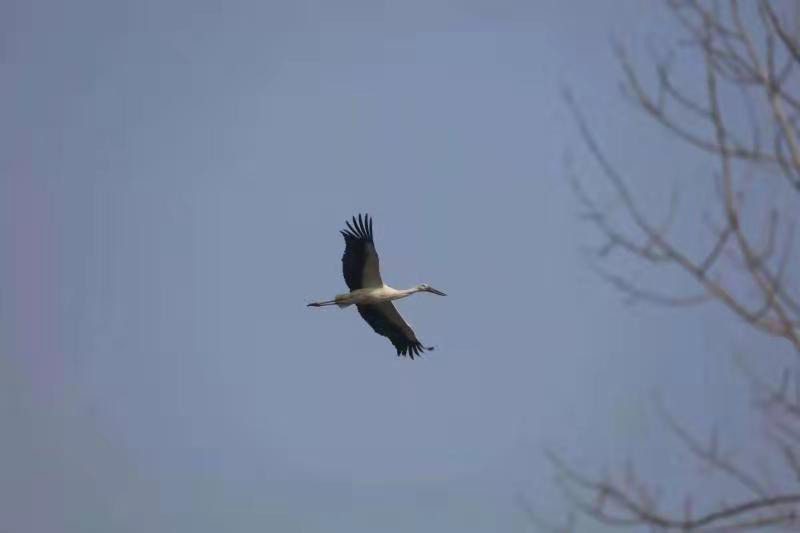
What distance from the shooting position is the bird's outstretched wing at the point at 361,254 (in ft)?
69.3

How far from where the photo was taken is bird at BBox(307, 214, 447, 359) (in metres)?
21.1

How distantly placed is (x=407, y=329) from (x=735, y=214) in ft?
57.7

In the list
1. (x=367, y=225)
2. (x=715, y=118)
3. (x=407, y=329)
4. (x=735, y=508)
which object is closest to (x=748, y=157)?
(x=715, y=118)

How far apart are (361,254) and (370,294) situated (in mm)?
945

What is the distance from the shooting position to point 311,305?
2206 cm

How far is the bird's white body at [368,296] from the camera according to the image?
70.6ft

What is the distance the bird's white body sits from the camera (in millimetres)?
21531

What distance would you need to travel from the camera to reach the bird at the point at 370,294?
21.1 metres

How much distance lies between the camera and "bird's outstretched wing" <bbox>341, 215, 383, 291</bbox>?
21.1 meters

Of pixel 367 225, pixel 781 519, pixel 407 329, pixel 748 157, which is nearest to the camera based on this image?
pixel 781 519

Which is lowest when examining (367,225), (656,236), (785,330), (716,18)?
(785,330)

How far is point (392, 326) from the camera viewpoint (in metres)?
22.7

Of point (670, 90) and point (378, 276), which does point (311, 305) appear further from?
point (670, 90)

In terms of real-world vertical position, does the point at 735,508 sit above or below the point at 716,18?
below
